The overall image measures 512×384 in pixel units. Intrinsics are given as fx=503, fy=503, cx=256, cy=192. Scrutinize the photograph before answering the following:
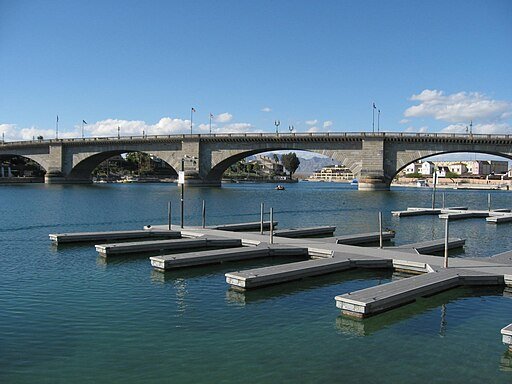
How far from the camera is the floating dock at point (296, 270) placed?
16.1 meters

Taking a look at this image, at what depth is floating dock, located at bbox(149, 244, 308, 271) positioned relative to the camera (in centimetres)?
1923

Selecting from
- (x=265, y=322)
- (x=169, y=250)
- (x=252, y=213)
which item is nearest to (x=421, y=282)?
(x=265, y=322)

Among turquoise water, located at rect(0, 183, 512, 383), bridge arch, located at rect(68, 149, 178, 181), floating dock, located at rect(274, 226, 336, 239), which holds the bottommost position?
turquoise water, located at rect(0, 183, 512, 383)

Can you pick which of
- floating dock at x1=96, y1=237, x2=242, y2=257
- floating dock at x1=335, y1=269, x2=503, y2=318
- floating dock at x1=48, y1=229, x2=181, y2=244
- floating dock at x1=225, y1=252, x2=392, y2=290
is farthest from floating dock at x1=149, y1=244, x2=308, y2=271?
floating dock at x1=48, y1=229, x2=181, y2=244

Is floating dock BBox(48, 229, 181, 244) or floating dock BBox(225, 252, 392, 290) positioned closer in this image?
floating dock BBox(225, 252, 392, 290)

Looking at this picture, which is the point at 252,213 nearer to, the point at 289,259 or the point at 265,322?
the point at 289,259

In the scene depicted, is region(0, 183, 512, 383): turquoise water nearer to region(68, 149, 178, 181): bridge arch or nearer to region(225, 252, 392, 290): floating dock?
region(225, 252, 392, 290): floating dock

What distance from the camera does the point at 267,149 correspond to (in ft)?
314

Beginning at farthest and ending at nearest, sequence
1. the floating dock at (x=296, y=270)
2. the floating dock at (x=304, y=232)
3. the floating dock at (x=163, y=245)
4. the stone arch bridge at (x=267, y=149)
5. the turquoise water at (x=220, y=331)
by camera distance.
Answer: the stone arch bridge at (x=267, y=149), the floating dock at (x=304, y=232), the floating dock at (x=163, y=245), the floating dock at (x=296, y=270), the turquoise water at (x=220, y=331)

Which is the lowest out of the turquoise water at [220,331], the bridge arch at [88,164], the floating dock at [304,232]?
the turquoise water at [220,331]

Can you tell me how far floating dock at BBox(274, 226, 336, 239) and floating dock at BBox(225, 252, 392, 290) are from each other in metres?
8.39

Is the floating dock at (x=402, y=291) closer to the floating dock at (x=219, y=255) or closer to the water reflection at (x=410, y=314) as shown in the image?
the water reflection at (x=410, y=314)

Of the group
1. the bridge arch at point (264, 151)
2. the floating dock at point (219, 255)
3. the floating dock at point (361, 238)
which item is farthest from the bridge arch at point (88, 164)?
the floating dock at point (219, 255)

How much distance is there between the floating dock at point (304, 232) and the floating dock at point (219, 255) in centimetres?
602
